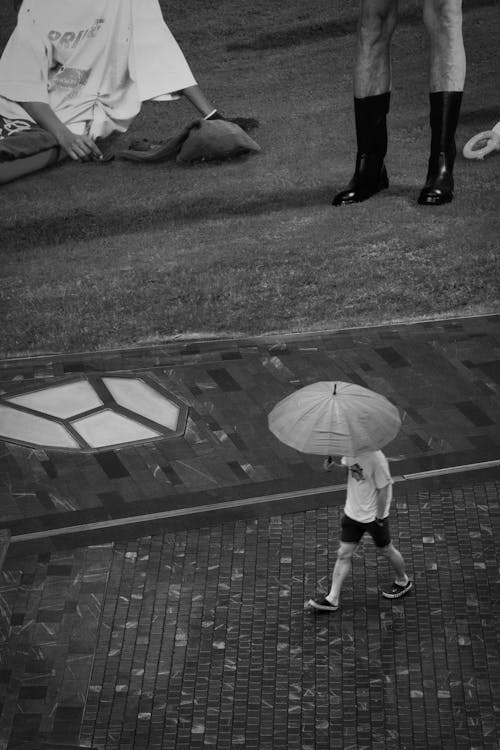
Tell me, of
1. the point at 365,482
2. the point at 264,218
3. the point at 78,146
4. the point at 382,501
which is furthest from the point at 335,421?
the point at 78,146

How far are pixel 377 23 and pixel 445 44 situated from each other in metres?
0.62

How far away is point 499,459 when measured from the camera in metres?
7.00

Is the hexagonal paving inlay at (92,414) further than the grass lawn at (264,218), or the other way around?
the grass lawn at (264,218)

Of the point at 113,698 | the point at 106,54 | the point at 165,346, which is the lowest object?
the point at 165,346

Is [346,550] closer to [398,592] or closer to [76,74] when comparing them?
[398,592]

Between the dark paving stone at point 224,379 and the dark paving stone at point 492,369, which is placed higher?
the dark paving stone at point 224,379

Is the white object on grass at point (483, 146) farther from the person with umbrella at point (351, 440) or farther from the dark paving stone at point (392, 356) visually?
the person with umbrella at point (351, 440)

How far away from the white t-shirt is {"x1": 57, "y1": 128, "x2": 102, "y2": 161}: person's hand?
5450mm

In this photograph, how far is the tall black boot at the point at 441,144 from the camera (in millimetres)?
9914

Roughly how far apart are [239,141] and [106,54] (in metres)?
1.36

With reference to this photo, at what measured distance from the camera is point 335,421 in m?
5.14

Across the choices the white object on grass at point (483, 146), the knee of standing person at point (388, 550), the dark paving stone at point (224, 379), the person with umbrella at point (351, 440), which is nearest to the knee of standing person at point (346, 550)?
→ the person with umbrella at point (351, 440)

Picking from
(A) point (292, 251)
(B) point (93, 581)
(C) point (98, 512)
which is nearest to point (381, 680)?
(B) point (93, 581)

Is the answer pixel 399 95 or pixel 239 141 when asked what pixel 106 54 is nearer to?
pixel 239 141
